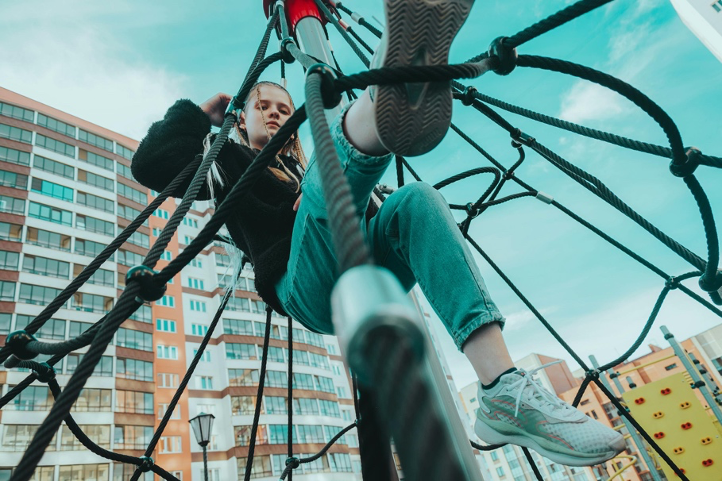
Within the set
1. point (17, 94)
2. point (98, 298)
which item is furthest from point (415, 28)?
point (17, 94)

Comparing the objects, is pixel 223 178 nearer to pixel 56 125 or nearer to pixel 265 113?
pixel 265 113

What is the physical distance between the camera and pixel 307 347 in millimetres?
14875

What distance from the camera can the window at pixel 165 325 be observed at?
12742mm

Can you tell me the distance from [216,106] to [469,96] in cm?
74

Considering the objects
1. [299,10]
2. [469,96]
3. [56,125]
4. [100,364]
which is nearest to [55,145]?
[56,125]

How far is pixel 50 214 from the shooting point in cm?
1141

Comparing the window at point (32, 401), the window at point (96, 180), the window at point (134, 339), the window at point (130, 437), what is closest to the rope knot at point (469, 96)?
the window at point (32, 401)

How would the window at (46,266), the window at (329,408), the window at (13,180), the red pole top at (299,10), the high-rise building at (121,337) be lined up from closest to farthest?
1. the red pole top at (299,10)
2. the high-rise building at (121,337)
3. the window at (46,266)
4. the window at (13,180)
5. the window at (329,408)

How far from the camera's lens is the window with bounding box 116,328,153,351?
1089 cm

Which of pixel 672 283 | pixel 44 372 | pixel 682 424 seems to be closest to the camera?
pixel 44 372

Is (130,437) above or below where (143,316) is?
below

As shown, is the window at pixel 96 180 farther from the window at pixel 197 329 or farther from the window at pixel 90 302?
the window at pixel 197 329

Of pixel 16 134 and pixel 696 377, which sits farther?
pixel 16 134

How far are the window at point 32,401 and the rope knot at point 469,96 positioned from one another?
1114 cm
